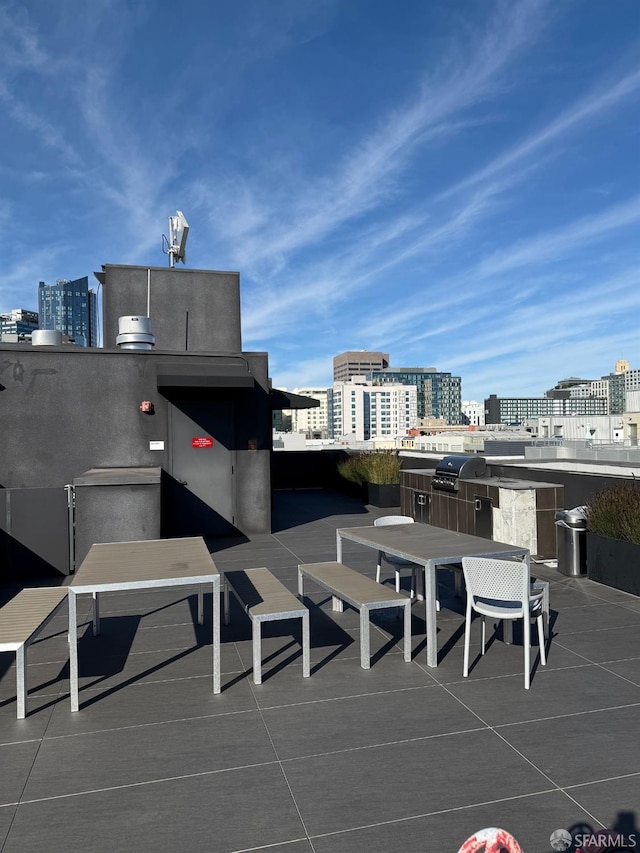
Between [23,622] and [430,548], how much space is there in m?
2.99

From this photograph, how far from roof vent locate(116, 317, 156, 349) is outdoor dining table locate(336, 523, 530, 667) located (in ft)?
19.4

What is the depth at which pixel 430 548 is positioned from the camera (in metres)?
4.79

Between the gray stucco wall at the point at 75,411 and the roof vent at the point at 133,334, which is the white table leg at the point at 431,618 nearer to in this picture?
Answer: the gray stucco wall at the point at 75,411

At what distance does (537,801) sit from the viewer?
258 centimetres

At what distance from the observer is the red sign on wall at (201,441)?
10.0m

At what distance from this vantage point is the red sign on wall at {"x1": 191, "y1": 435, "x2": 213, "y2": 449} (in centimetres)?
1002

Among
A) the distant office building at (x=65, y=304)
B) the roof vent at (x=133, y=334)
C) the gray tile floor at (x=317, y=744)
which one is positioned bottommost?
the gray tile floor at (x=317, y=744)

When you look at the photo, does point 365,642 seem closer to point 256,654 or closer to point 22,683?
point 256,654

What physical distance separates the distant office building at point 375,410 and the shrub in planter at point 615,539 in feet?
574

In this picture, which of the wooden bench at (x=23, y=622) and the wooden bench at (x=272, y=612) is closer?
the wooden bench at (x=23, y=622)

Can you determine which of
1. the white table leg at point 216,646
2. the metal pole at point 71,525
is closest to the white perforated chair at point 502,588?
the white table leg at point 216,646

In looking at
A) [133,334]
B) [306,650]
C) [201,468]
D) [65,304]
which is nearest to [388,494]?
[201,468]

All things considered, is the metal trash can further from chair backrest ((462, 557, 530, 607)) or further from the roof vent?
the roof vent

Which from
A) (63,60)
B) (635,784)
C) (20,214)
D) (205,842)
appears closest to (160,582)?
(205,842)
